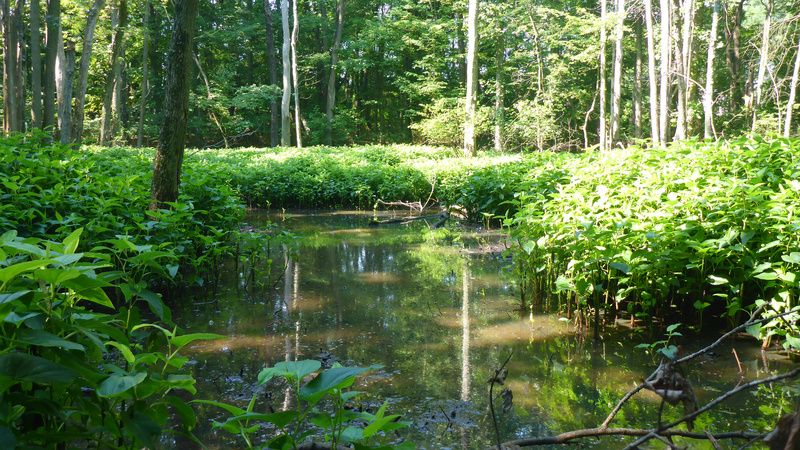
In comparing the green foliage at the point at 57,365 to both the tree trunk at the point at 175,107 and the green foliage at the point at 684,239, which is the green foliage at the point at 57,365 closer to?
the green foliage at the point at 684,239

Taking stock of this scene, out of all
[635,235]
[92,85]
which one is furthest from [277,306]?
[92,85]

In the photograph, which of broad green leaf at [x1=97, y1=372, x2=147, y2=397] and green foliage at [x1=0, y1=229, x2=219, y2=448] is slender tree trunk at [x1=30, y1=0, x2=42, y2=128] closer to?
green foliage at [x1=0, y1=229, x2=219, y2=448]

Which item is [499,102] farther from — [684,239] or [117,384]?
[117,384]

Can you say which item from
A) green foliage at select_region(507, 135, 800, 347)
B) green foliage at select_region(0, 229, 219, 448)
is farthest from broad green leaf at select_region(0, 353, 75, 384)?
green foliage at select_region(507, 135, 800, 347)

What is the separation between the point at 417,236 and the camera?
10195 mm

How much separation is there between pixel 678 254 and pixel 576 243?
29.7 inches

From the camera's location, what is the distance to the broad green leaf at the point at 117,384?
4.11ft

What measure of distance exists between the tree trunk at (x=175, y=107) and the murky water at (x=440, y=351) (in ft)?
3.85

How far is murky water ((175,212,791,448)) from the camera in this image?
10.3 ft

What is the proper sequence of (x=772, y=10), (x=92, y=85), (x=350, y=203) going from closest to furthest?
1. (x=350, y=203)
2. (x=772, y=10)
3. (x=92, y=85)

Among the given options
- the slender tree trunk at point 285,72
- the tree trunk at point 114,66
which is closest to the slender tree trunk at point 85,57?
the tree trunk at point 114,66

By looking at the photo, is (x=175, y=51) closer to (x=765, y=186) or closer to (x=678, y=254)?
(x=678, y=254)

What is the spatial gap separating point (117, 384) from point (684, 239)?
4166mm

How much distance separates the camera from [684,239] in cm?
440
